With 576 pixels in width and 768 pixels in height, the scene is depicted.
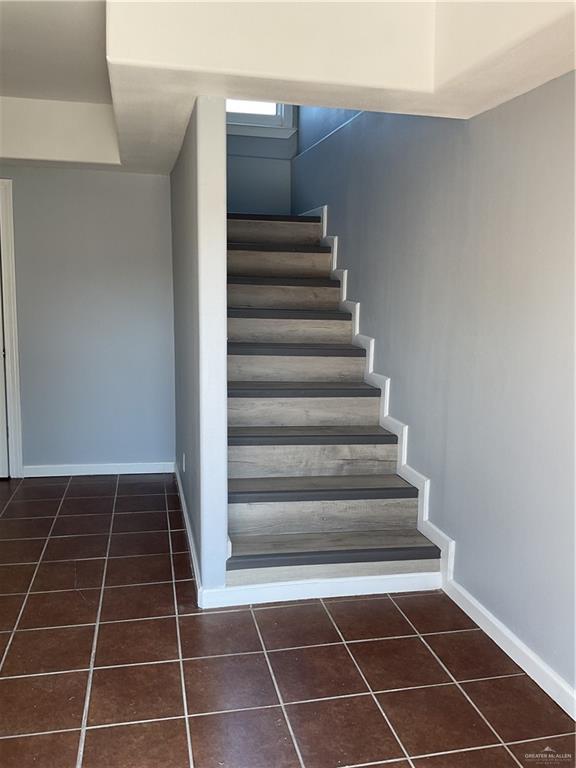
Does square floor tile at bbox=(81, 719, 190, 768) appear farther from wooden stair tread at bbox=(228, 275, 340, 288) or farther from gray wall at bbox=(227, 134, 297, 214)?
gray wall at bbox=(227, 134, 297, 214)

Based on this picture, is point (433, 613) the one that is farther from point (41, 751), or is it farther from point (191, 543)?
point (41, 751)

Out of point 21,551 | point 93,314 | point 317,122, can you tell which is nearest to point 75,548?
point 21,551

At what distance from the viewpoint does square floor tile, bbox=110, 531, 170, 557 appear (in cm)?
333

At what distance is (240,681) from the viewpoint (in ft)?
7.41

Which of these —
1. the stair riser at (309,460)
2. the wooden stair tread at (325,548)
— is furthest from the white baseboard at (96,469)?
the wooden stair tread at (325,548)

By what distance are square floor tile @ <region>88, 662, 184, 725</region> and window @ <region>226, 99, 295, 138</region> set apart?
461 cm

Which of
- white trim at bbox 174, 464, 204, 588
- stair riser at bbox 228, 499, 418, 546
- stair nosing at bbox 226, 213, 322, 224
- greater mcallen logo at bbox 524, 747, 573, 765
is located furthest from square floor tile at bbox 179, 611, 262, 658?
stair nosing at bbox 226, 213, 322, 224

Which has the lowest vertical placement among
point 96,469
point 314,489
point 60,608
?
point 60,608

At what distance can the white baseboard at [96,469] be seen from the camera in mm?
4613

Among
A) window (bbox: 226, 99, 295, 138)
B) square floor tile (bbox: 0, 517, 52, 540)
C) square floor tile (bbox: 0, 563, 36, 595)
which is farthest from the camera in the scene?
window (bbox: 226, 99, 295, 138)

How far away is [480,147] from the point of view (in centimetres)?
256

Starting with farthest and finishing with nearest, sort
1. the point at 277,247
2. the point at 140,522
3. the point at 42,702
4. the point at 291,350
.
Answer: the point at 277,247 < the point at 291,350 < the point at 140,522 < the point at 42,702

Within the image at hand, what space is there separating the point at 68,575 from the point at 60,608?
12.8 inches

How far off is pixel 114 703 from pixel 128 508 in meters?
1.93
